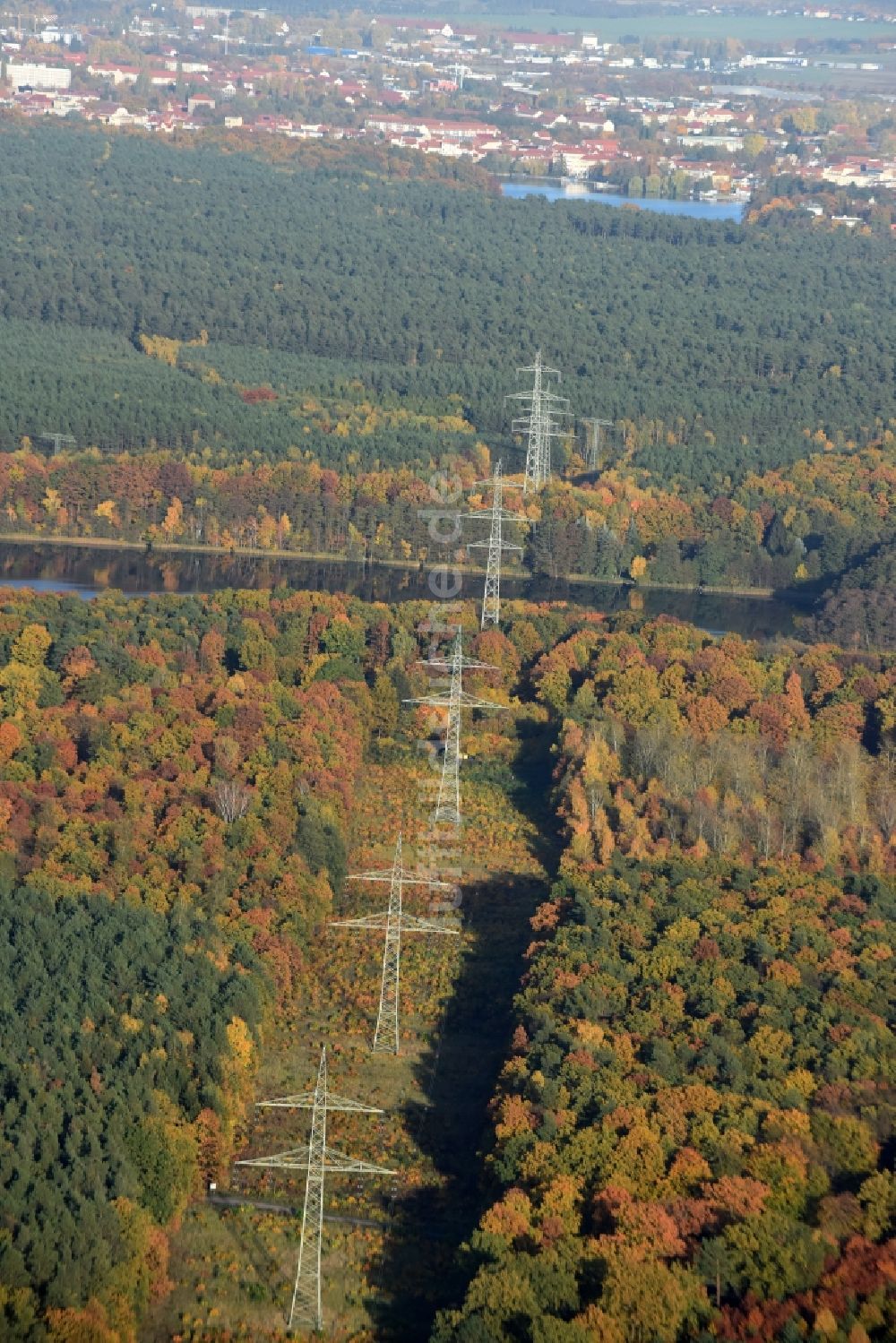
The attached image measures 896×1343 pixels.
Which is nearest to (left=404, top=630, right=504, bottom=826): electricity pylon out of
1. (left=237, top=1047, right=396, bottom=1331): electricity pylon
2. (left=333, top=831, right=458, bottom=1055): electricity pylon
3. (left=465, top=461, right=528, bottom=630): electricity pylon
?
(left=333, top=831, right=458, bottom=1055): electricity pylon

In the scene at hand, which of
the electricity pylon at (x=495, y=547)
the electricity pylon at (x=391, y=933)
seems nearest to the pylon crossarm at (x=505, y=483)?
the electricity pylon at (x=495, y=547)

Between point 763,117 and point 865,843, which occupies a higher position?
point 865,843

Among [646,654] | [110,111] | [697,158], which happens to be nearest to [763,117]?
[697,158]

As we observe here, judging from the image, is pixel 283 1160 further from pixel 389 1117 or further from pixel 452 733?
pixel 452 733

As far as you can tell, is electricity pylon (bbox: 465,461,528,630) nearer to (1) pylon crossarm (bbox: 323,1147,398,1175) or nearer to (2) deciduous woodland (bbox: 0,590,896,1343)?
(2) deciduous woodland (bbox: 0,590,896,1343)

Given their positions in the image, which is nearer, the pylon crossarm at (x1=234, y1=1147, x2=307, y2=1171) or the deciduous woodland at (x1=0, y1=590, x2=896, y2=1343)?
the deciduous woodland at (x1=0, y1=590, x2=896, y2=1343)

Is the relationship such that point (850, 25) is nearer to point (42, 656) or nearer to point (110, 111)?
point (110, 111)

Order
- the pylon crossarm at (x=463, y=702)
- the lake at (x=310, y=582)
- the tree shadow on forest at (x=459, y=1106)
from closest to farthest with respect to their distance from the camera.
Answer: the tree shadow on forest at (x=459, y=1106), the pylon crossarm at (x=463, y=702), the lake at (x=310, y=582)

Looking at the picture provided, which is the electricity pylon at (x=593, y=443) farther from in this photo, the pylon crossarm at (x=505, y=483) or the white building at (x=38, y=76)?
the white building at (x=38, y=76)
